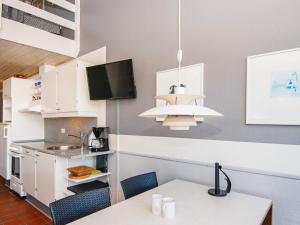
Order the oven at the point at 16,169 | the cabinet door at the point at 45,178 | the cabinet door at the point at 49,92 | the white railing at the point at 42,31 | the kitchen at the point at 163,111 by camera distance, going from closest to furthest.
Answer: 1. the kitchen at the point at 163,111
2. the cabinet door at the point at 45,178
3. the white railing at the point at 42,31
4. the cabinet door at the point at 49,92
5. the oven at the point at 16,169

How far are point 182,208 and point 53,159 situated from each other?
5.98ft

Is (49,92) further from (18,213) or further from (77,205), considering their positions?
(77,205)

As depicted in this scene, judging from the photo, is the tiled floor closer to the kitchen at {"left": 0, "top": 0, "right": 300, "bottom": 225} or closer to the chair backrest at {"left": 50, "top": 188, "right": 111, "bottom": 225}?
the kitchen at {"left": 0, "top": 0, "right": 300, "bottom": 225}

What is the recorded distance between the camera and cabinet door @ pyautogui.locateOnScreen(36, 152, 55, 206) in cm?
254

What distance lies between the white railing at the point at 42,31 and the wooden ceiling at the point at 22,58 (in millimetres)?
107

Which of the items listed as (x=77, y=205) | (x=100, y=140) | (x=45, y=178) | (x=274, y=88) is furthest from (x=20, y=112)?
(x=274, y=88)

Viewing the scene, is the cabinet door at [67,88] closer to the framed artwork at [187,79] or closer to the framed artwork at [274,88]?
the framed artwork at [187,79]

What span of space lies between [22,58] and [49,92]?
0.79 meters

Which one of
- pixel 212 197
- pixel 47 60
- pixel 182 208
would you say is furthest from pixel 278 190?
pixel 47 60

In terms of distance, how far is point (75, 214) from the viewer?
4.18 ft

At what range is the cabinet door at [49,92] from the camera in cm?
322

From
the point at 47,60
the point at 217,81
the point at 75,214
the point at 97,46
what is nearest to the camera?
the point at 75,214

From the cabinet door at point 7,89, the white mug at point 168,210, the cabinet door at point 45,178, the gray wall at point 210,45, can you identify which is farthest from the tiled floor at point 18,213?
the white mug at point 168,210

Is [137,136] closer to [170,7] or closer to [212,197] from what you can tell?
[212,197]
